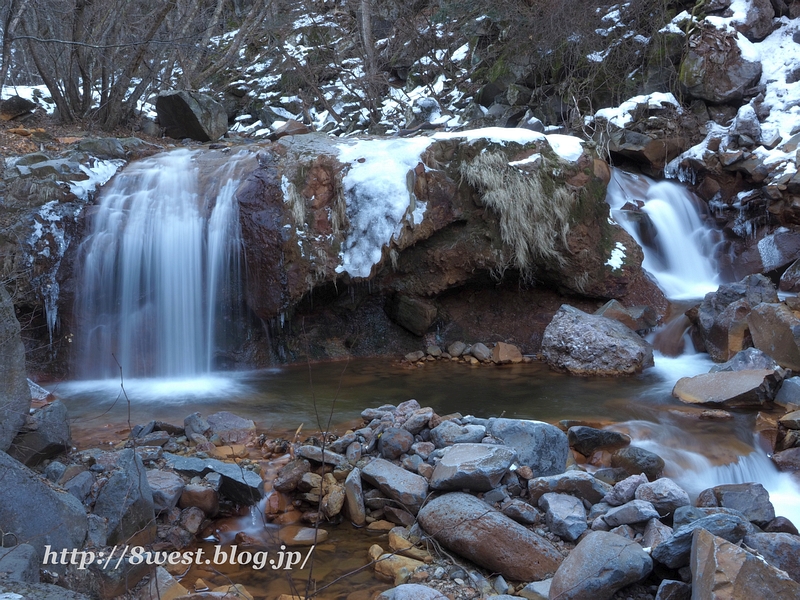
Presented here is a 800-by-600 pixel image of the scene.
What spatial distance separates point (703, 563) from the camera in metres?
2.48

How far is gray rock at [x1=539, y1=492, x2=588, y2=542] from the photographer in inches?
Result: 138

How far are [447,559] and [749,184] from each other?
820 cm

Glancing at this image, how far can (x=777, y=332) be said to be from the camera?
6.01 metres

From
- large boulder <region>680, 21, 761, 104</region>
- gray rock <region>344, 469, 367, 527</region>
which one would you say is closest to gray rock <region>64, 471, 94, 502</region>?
gray rock <region>344, 469, 367, 527</region>

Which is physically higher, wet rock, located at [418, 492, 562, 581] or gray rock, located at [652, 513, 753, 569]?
gray rock, located at [652, 513, 753, 569]

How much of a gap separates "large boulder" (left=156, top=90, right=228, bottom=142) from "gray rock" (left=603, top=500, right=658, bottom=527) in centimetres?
1018

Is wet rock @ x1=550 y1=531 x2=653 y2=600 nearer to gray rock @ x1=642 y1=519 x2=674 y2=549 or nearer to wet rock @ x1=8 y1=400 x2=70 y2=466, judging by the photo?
gray rock @ x1=642 y1=519 x2=674 y2=549

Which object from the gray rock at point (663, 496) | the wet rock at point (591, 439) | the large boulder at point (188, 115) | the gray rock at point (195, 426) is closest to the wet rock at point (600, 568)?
the gray rock at point (663, 496)

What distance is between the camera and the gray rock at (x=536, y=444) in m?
4.09

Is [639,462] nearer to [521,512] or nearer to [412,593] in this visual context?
[521,512]

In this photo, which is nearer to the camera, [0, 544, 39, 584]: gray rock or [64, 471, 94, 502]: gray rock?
[0, 544, 39, 584]: gray rock

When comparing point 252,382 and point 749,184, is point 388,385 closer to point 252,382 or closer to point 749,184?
point 252,382

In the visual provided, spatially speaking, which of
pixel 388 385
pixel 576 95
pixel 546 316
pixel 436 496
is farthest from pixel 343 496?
pixel 576 95

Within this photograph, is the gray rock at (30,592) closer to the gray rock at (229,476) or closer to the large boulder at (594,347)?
the gray rock at (229,476)
